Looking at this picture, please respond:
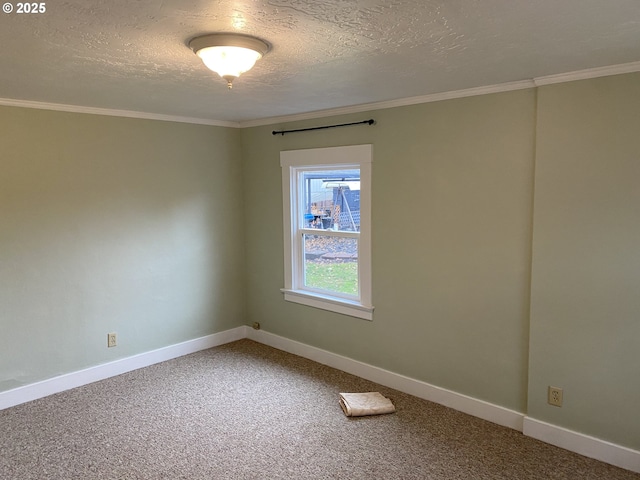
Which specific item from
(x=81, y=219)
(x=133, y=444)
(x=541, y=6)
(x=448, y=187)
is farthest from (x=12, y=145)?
(x=541, y=6)

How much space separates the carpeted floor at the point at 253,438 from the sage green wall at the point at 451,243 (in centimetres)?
34

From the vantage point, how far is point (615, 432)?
103 inches

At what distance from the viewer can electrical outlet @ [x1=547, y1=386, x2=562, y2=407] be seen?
2.82 meters

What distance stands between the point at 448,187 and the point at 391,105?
2.56 ft

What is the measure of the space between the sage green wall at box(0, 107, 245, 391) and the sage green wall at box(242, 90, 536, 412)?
49.4 inches

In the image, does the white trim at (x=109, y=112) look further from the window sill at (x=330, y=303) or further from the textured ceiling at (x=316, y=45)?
the window sill at (x=330, y=303)

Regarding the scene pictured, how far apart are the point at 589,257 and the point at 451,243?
88 cm

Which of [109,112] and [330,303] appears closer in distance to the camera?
[109,112]

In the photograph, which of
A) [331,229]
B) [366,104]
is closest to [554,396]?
[331,229]

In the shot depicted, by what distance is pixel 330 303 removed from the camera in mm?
4121

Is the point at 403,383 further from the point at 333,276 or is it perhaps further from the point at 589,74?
the point at 589,74

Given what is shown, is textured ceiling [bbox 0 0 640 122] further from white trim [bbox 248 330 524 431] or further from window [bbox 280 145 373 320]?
white trim [bbox 248 330 524 431]

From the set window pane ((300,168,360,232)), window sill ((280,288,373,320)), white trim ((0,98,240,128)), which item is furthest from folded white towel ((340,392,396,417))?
white trim ((0,98,240,128))

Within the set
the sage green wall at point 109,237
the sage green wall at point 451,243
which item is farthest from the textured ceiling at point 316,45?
the sage green wall at point 109,237
